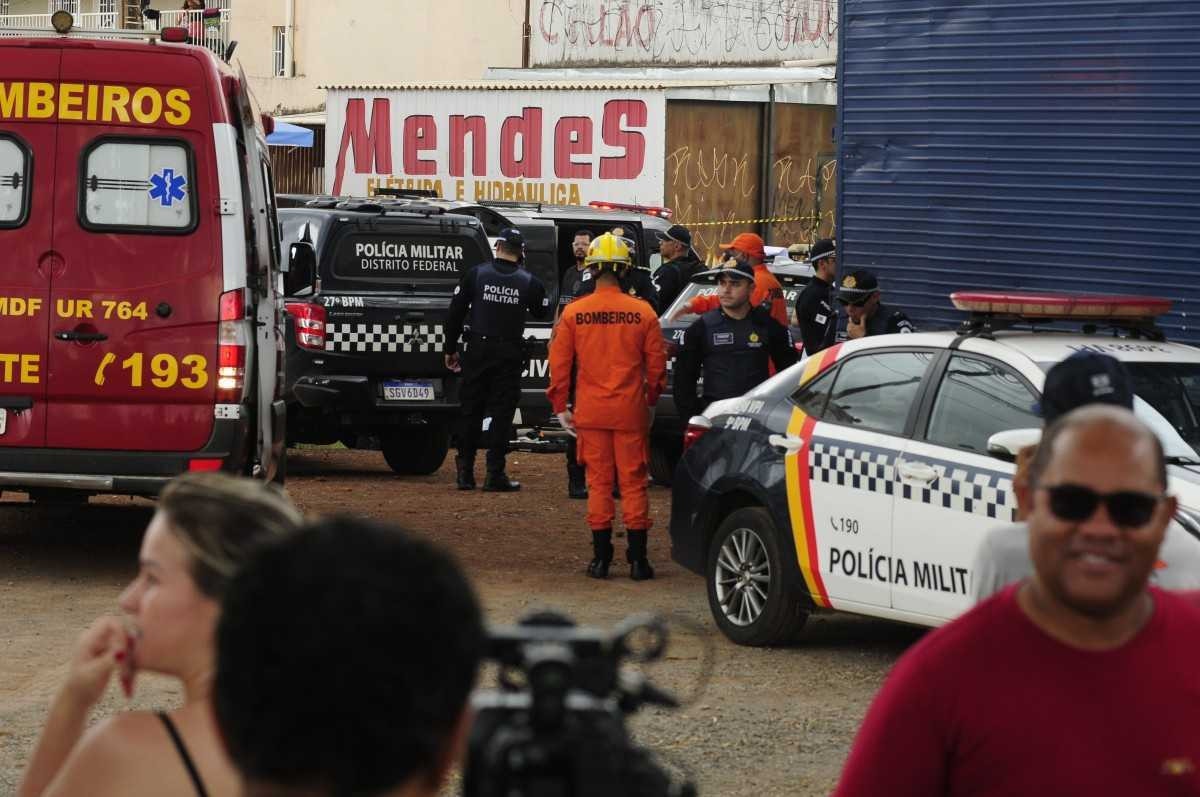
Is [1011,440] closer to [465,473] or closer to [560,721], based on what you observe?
[560,721]

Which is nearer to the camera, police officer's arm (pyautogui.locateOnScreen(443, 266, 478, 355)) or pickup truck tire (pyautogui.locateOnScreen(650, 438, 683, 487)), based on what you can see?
police officer's arm (pyautogui.locateOnScreen(443, 266, 478, 355))

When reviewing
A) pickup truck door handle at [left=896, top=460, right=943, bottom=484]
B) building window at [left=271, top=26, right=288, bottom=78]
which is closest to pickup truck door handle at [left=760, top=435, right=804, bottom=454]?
pickup truck door handle at [left=896, top=460, right=943, bottom=484]

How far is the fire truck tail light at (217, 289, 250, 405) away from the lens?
10.1 m

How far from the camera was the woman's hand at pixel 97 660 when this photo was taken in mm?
2760

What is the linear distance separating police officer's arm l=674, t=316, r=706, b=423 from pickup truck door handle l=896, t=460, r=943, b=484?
3.18m

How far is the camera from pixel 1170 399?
25.5 ft

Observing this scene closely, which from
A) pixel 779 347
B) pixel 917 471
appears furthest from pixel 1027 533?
pixel 779 347

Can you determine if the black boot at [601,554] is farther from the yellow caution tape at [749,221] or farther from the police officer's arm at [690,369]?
the yellow caution tape at [749,221]

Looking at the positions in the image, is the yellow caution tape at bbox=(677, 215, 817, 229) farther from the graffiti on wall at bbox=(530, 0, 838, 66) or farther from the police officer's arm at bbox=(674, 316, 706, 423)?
the police officer's arm at bbox=(674, 316, 706, 423)

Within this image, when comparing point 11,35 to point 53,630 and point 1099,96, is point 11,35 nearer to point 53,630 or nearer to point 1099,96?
point 53,630

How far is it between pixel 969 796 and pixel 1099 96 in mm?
8406

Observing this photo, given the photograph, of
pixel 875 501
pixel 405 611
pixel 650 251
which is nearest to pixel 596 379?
pixel 875 501

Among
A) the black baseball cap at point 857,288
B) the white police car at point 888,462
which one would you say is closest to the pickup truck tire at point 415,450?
the black baseball cap at point 857,288

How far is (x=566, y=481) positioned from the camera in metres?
16.1
